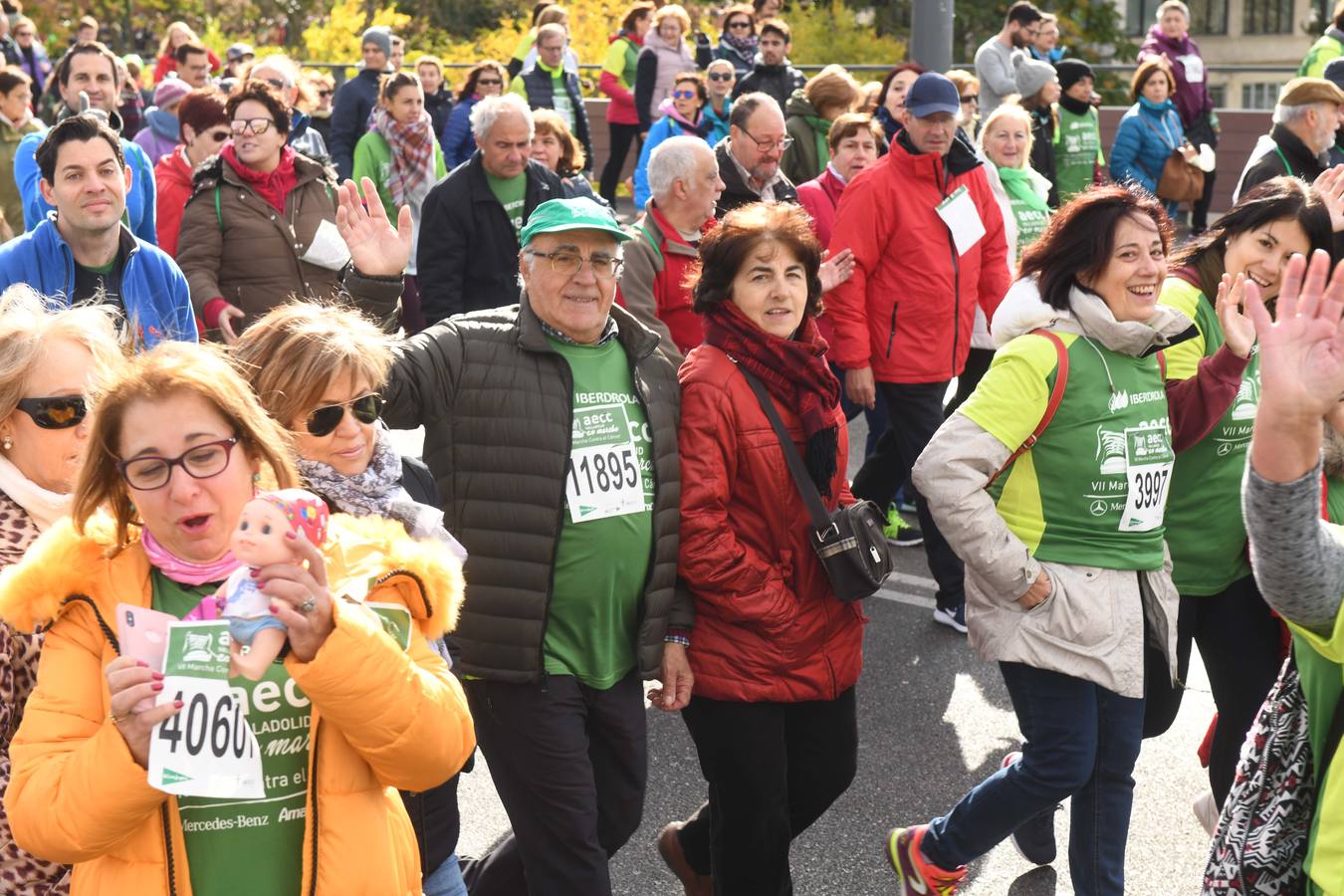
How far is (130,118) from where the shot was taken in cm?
1469

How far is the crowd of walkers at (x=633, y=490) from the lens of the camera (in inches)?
99.4

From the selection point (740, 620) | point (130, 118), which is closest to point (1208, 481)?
point (740, 620)

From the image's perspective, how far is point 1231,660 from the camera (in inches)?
180

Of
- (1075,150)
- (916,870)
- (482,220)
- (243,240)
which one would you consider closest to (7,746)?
(916,870)

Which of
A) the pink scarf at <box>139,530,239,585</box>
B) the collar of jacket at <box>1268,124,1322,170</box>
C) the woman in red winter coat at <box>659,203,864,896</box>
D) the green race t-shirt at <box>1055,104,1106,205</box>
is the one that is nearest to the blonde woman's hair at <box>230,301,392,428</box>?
the pink scarf at <box>139,530,239,585</box>

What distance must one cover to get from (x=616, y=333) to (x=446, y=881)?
1.37m

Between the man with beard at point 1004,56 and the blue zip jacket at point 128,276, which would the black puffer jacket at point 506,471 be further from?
the man with beard at point 1004,56

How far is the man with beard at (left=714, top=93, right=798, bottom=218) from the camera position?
7.10 m

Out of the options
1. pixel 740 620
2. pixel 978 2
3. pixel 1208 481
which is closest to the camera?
pixel 740 620

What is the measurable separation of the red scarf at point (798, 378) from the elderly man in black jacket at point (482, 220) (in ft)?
10.1

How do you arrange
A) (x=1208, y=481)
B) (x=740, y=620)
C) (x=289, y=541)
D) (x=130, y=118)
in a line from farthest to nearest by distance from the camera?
(x=130, y=118) < (x=1208, y=481) < (x=740, y=620) < (x=289, y=541)

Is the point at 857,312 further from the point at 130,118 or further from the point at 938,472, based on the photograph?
the point at 130,118

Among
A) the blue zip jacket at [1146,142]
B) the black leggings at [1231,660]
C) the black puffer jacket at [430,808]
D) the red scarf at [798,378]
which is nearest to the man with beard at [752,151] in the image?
the red scarf at [798,378]

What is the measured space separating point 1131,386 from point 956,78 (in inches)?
233
